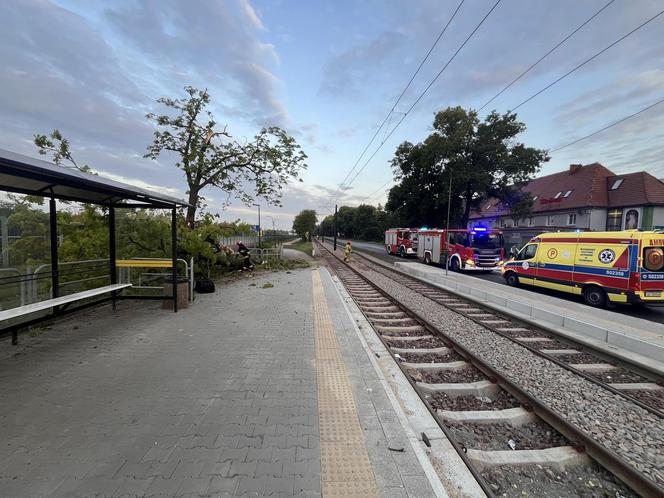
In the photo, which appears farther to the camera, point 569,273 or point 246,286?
point 246,286

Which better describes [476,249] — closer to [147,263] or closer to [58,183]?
A: [147,263]

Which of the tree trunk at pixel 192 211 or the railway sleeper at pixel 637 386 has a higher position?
the tree trunk at pixel 192 211

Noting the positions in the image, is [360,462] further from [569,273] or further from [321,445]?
[569,273]

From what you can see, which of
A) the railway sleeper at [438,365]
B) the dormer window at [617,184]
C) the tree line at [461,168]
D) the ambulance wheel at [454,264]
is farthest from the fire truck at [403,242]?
the dormer window at [617,184]

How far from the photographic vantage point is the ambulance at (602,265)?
8.13 metres

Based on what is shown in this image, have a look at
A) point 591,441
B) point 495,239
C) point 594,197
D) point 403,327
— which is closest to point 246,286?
point 403,327

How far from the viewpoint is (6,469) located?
2316 millimetres

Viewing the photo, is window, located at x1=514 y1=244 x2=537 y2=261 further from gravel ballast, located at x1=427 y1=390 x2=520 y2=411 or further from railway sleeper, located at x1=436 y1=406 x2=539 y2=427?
railway sleeper, located at x1=436 y1=406 x2=539 y2=427

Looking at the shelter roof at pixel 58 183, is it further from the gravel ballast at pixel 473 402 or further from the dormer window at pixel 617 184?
the dormer window at pixel 617 184

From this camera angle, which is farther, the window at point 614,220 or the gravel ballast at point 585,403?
the window at point 614,220

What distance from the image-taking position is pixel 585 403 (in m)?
3.71

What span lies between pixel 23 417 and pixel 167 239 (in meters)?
8.36

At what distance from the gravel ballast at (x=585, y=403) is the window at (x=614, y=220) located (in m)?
39.5

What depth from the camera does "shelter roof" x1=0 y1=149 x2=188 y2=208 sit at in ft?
11.5
